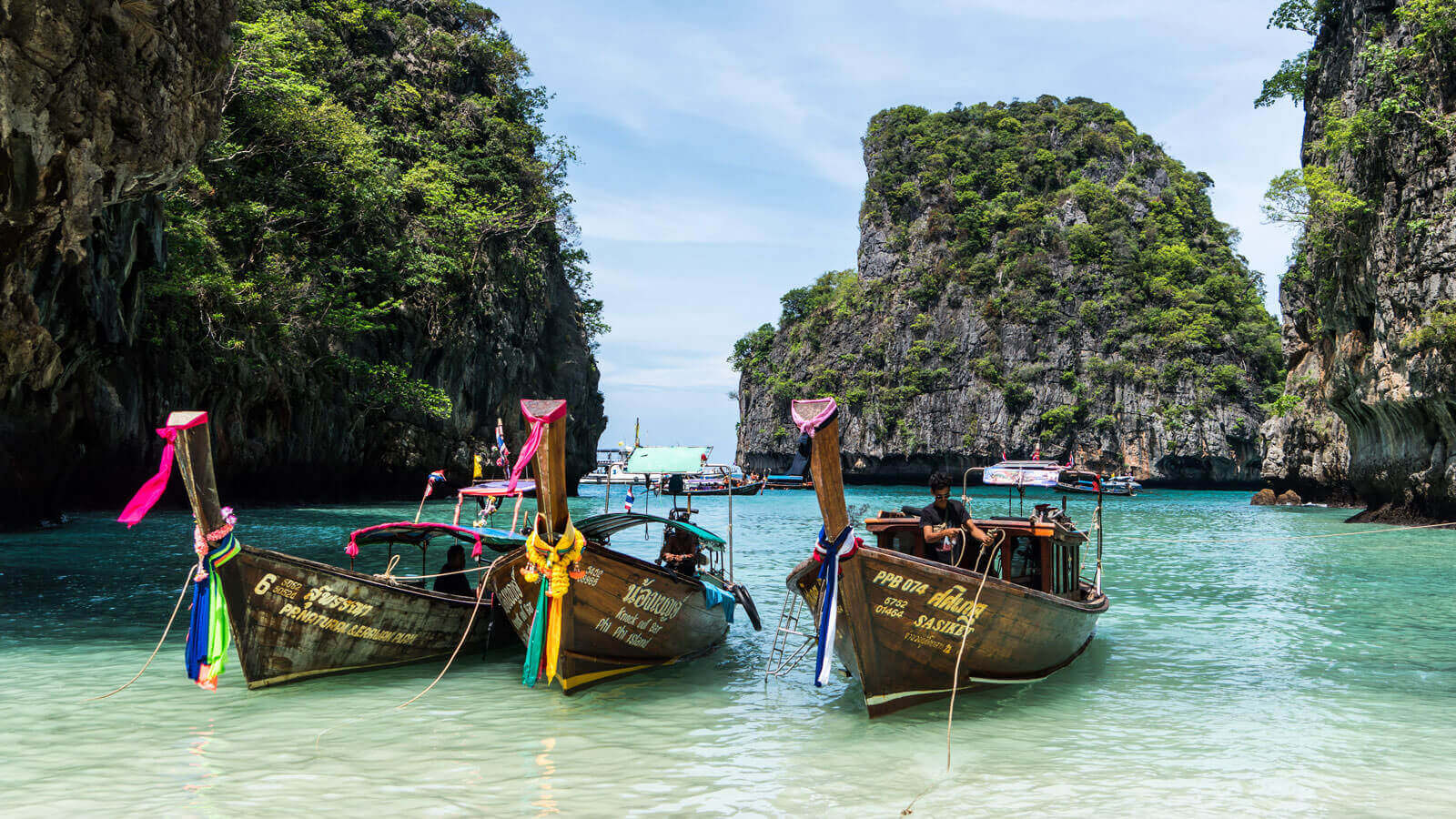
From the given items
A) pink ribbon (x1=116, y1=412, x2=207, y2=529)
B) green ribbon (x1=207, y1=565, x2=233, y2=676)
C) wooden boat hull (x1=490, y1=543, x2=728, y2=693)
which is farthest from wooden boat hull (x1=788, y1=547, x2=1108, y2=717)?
pink ribbon (x1=116, y1=412, x2=207, y2=529)

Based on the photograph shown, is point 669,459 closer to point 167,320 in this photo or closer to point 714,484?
point 167,320

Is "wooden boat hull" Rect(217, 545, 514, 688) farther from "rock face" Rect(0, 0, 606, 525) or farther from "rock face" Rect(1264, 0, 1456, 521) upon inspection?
"rock face" Rect(1264, 0, 1456, 521)

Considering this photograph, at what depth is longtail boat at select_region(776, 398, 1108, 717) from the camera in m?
6.91

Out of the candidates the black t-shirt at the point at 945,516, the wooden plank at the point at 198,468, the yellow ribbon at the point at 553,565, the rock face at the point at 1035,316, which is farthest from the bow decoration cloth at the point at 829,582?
the rock face at the point at 1035,316

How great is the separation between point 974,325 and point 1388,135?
45.3m

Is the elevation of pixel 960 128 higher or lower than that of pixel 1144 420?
higher

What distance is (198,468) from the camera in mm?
7031

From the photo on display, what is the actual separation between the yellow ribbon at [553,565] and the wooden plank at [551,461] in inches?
9.2

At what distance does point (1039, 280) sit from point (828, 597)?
66.6 meters

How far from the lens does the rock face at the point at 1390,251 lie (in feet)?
76.4

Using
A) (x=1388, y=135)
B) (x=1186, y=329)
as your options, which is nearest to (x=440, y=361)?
(x=1388, y=135)

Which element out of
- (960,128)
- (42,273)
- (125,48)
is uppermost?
(960,128)

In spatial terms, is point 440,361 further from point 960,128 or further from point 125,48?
point 960,128

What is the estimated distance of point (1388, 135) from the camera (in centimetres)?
2481
